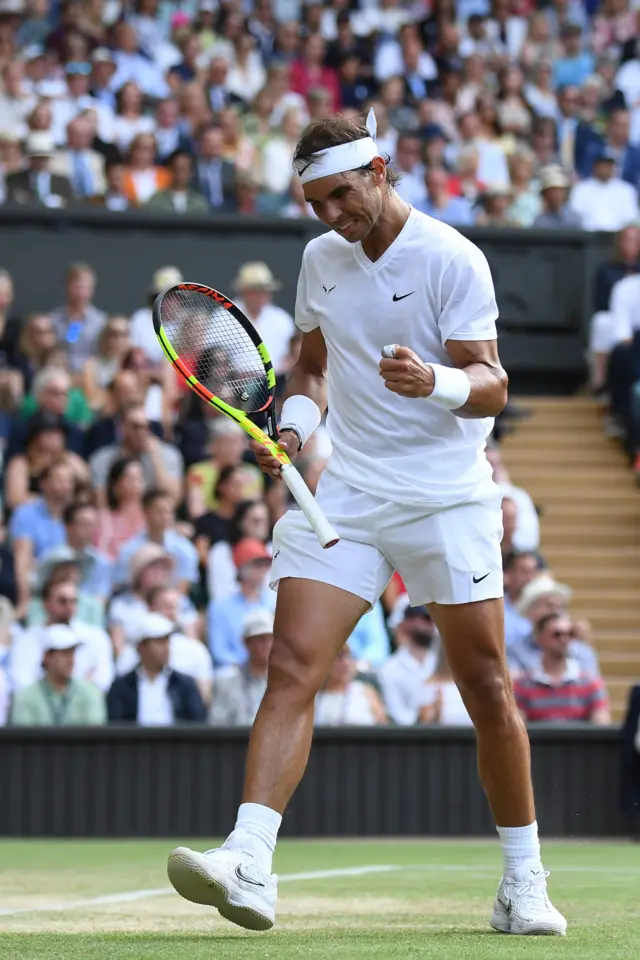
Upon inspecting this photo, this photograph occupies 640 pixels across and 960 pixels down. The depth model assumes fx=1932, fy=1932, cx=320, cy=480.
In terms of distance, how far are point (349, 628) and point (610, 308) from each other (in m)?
10.5

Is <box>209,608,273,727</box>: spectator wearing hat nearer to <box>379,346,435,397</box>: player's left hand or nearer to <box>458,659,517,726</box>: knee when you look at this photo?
<box>458,659,517,726</box>: knee

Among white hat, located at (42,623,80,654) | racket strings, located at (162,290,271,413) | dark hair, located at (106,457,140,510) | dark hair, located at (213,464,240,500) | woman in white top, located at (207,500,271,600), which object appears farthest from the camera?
dark hair, located at (213,464,240,500)

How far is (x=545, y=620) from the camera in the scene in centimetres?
1055

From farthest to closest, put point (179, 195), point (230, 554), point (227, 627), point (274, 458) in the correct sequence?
point (179, 195) < point (230, 554) < point (227, 627) < point (274, 458)

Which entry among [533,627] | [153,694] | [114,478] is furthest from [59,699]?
[533,627]

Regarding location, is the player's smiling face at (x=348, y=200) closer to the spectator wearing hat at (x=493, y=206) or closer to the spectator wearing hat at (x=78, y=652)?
the spectator wearing hat at (x=78, y=652)

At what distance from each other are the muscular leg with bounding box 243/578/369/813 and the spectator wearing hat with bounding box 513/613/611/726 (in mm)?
5479

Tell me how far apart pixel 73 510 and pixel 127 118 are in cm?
505

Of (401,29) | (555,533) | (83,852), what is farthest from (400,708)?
(401,29)

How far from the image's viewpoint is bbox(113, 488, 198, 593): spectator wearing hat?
1134 centimetres

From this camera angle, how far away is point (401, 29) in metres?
17.7

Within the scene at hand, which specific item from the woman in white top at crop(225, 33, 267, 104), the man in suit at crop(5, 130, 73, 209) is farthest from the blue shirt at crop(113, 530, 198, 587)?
the woman in white top at crop(225, 33, 267, 104)

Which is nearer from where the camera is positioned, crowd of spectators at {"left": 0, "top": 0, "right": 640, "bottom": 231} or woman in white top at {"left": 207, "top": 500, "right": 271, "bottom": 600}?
woman in white top at {"left": 207, "top": 500, "right": 271, "bottom": 600}

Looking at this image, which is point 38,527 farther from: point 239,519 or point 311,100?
point 311,100
